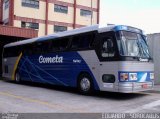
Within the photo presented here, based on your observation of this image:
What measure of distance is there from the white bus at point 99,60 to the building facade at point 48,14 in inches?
906

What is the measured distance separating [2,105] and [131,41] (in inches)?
235

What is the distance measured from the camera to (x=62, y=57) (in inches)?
636

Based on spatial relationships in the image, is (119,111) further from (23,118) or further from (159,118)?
(23,118)

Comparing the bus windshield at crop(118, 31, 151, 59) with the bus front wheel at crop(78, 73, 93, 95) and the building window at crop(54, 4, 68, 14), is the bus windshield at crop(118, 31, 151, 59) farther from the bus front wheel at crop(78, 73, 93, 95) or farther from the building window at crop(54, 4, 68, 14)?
the building window at crop(54, 4, 68, 14)

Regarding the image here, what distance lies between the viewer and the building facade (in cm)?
4013

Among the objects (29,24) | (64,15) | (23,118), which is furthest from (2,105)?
(64,15)

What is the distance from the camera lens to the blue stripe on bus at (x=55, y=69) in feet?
49.3

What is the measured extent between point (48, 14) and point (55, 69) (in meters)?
27.6

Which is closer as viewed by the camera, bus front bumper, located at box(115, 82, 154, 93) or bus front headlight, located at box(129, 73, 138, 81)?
bus front bumper, located at box(115, 82, 154, 93)

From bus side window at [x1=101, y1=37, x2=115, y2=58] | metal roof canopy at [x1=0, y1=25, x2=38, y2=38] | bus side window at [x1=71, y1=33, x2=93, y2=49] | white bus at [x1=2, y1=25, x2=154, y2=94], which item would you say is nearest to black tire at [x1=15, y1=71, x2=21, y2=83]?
white bus at [x1=2, y1=25, x2=154, y2=94]

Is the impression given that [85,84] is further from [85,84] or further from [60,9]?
[60,9]

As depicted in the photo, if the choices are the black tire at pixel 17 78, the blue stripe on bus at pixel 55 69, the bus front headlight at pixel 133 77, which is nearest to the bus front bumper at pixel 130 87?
the bus front headlight at pixel 133 77

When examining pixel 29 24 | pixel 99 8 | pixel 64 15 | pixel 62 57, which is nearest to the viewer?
pixel 62 57

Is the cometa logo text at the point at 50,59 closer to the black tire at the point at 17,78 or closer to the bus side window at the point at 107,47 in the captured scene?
the bus side window at the point at 107,47
